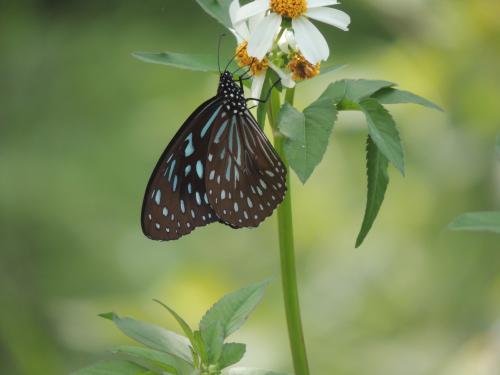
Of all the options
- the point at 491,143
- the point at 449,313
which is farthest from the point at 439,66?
the point at 449,313

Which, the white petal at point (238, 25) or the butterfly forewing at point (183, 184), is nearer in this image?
the white petal at point (238, 25)

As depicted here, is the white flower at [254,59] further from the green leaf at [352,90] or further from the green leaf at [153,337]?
the green leaf at [153,337]

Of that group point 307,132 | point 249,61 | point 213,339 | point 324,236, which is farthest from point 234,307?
point 324,236

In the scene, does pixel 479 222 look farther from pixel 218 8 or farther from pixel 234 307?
pixel 218 8

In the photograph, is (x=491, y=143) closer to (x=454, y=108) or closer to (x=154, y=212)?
(x=454, y=108)

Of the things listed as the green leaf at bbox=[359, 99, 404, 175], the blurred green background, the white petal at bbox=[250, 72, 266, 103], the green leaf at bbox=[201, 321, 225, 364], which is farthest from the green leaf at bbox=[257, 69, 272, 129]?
the blurred green background

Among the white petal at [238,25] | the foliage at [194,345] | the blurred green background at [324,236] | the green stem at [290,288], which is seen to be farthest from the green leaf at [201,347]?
the blurred green background at [324,236]

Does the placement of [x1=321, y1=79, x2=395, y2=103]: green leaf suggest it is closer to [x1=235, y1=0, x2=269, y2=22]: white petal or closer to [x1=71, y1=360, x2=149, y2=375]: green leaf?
[x1=235, y1=0, x2=269, y2=22]: white petal
